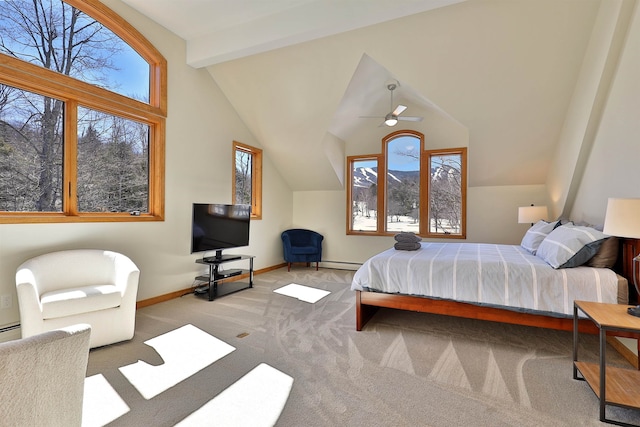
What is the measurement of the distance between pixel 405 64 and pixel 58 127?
4.14m

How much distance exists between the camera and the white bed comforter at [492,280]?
2.39 metres

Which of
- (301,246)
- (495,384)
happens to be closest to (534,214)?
(495,384)

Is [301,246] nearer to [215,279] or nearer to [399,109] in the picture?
[215,279]

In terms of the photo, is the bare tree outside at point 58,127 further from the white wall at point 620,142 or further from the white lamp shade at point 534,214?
the white lamp shade at point 534,214

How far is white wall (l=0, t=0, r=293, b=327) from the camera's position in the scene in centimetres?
285

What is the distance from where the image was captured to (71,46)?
10.7ft

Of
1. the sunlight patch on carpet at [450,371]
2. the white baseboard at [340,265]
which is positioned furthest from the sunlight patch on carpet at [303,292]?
the sunlight patch on carpet at [450,371]

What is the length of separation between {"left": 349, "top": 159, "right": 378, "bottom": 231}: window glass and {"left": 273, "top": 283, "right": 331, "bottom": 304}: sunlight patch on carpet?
7.22 ft

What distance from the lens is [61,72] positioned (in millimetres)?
3115

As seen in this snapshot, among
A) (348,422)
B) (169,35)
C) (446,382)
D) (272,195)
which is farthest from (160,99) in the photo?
(446,382)

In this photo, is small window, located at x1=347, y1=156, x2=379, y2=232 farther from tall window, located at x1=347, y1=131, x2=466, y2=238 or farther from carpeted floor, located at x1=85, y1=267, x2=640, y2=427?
carpeted floor, located at x1=85, y1=267, x2=640, y2=427

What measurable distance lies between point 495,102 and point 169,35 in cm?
457

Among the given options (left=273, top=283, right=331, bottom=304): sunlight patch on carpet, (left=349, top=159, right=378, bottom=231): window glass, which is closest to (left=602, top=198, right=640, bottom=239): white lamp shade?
(left=273, top=283, right=331, bottom=304): sunlight patch on carpet

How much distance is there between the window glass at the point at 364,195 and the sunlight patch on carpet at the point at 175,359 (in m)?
4.14
